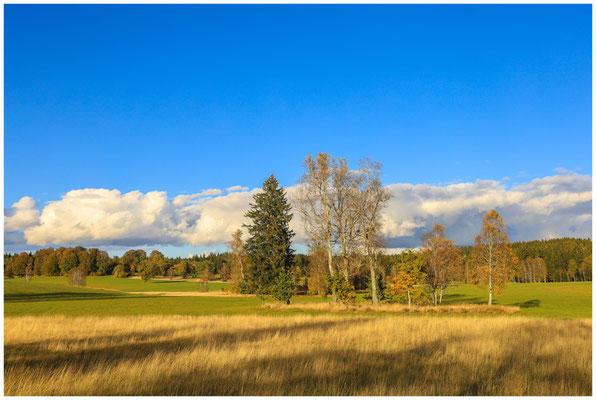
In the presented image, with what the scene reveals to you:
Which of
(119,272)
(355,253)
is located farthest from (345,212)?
(119,272)

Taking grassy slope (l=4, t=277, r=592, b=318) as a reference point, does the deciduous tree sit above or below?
above

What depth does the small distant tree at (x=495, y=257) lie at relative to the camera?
47750mm

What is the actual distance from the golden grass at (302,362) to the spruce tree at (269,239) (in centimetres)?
3138

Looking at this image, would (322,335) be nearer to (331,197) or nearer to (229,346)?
(229,346)

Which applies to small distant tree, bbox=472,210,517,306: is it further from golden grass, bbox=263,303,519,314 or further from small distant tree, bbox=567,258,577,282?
small distant tree, bbox=567,258,577,282

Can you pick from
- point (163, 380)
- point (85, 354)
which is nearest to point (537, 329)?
point (163, 380)

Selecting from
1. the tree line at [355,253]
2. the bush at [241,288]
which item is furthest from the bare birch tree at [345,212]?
the bush at [241,288]

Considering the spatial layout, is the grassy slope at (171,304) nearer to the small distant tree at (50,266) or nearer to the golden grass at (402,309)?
the golden grass at (402,309)

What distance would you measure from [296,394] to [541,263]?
521 ft

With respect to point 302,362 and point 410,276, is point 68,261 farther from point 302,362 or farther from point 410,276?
point 302,362

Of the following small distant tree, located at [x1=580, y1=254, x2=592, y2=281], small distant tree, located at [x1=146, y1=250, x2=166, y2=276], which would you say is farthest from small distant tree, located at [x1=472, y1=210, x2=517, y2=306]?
small distant tree, located at [x1=146, y1=250, x2=166, y2=276]

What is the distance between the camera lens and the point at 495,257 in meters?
48.3

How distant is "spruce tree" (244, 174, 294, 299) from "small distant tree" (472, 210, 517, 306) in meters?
21.5

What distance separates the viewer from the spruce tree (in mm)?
49344
